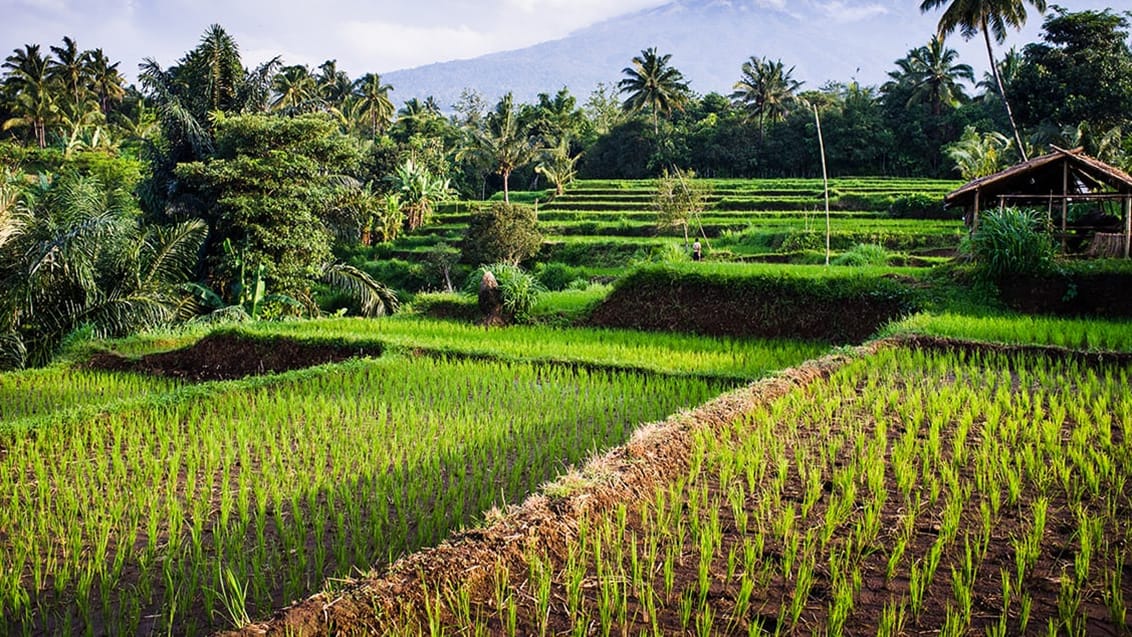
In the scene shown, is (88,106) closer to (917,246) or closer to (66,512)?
(917,246)

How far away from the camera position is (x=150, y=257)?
1359 centimetres

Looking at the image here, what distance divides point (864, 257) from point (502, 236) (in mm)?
12709

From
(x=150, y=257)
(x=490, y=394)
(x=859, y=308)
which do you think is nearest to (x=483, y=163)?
(x=150, y=257)

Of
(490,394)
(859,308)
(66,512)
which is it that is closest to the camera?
(66,512)

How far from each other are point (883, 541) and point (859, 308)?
7.87 m

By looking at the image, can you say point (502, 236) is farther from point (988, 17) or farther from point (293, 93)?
point (988, 17)

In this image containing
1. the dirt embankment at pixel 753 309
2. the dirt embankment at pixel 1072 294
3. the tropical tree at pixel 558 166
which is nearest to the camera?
the dirt embankment at pixel 1072 294

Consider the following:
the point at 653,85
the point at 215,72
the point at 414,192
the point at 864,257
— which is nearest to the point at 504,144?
the point at 414,192

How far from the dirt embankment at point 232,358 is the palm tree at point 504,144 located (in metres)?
30.3

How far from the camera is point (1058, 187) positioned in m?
15.2

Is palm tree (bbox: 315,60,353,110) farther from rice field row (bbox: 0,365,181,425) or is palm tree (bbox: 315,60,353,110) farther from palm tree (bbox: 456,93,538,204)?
rice field row (bbox: 0,365,181,425)

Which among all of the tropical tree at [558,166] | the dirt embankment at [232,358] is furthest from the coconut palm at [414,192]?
the dirt embankment at [232,358]

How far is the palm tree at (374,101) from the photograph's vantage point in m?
47.0

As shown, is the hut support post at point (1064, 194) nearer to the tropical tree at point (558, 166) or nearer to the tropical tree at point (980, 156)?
the tropical tree at point (980, 156)
